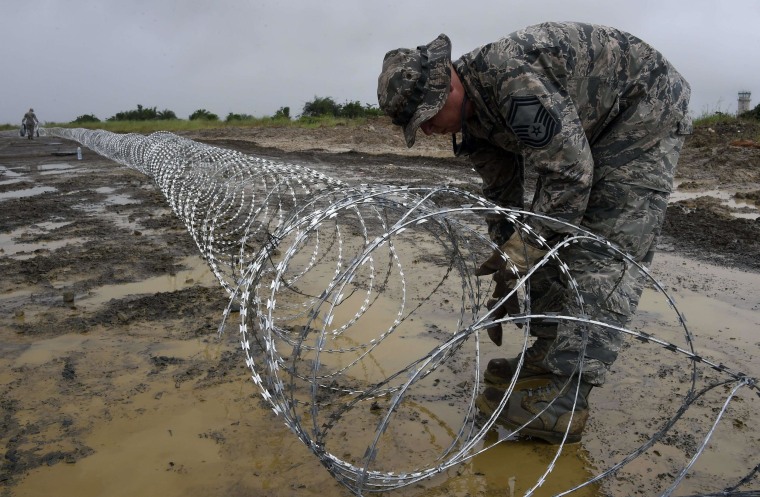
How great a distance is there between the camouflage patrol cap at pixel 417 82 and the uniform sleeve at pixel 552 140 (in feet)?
1.00

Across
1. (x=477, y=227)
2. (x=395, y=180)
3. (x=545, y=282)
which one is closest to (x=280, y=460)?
(x=545, y=282)

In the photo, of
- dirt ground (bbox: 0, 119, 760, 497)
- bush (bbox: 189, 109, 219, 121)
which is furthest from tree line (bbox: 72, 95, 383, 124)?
dirt ground (bbox: 0, 119, 760, 497)

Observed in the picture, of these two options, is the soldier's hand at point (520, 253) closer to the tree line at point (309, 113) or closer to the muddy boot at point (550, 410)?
the muddy boot at point (550, 410)

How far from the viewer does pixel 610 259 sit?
3.11 metres

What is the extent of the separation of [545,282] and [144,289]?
3570 mm

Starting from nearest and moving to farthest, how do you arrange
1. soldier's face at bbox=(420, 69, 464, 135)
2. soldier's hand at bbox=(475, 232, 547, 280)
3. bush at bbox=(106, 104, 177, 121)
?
soldier's hand at bbox=(475, 232, 547, 280) < soldier's face at bbox=(420, 69, 464, 135) < bush at bbox=(106, 104, 177, 121)

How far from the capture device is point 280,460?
3.10m

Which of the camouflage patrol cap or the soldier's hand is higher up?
the camouflage patrol cap

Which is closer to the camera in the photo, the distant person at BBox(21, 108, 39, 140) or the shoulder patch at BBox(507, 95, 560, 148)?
the shoulder patch at BBox(507, 95, 560, 148)

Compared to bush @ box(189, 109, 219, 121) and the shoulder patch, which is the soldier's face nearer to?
the shoulder patch

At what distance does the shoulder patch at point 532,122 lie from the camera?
2.78 meters

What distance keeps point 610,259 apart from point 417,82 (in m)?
1.23

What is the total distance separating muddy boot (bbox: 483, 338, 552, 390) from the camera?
3.59 metres

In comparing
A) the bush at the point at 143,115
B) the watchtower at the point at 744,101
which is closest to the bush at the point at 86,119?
the bush at the point at 143,115
